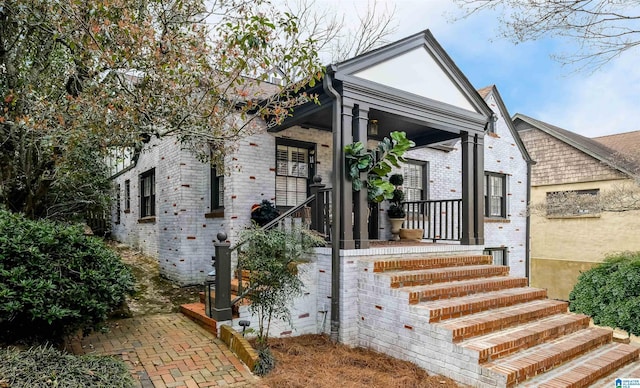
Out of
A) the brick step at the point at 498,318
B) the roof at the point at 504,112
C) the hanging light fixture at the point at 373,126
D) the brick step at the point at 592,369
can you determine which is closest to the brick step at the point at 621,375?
the brick step at the point at 592,369

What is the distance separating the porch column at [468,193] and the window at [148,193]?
7484 mm

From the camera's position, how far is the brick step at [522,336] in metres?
3.84

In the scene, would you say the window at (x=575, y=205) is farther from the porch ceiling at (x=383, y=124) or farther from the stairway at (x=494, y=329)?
the stairway at (x=494, y=329)

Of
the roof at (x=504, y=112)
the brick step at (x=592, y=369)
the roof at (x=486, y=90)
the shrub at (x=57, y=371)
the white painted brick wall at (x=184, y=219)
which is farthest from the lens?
the roof at (x=504, y=112)

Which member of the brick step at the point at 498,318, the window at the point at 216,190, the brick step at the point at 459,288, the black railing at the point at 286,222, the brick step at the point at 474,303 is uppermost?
the window at the point at 216,190

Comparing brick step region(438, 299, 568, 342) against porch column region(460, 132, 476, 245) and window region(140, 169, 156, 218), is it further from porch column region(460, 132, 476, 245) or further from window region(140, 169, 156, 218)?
window region(140, 169, 156, 218)

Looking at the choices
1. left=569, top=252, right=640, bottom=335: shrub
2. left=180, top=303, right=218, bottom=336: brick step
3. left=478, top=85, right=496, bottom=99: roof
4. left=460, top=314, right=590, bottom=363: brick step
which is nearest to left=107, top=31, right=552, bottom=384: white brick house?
left=460, top=314, right=590, bottom=363: brick step

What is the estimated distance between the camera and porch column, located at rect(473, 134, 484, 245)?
6.90 m

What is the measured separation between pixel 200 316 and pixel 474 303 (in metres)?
3.59

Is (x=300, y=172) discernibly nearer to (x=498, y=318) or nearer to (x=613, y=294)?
(x=498, y=318)

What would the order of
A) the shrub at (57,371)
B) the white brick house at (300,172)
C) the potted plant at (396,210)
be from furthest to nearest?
1. the potted plant at (396,210)
2. the white brick house at (300,172)
3. the shrub at (57,371)

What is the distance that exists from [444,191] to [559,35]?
5572 millimetres

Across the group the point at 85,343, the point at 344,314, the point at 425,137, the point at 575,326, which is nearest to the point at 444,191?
the point at 425,137

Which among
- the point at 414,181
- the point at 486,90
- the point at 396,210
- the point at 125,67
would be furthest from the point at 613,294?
the point at 125,67
